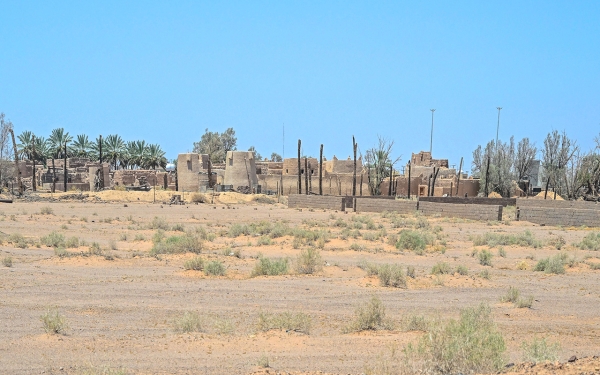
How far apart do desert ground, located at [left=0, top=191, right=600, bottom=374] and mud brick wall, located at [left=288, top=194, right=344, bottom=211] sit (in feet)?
57.4

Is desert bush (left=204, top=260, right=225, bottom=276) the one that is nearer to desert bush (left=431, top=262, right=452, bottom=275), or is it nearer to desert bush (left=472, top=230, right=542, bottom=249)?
desert bush (left=431, top=262, right=452, bottom=275)

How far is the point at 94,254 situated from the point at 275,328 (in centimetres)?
1053

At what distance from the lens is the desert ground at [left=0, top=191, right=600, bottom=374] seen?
8.67 metres

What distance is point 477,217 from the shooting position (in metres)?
36.8

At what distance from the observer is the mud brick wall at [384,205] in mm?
40312

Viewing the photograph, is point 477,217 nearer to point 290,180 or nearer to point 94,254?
point 94,254

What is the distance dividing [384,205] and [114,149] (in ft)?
190

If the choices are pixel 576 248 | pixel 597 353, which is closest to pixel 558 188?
pixel 576 248

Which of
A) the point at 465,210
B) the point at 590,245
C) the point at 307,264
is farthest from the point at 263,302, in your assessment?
the point at 465,210

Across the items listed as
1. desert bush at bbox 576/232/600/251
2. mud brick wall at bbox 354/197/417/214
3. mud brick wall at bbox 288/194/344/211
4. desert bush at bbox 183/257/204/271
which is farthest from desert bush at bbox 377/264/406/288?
mud brick wall at bbox 288/194/344/211

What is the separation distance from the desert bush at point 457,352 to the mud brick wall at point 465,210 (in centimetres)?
2896

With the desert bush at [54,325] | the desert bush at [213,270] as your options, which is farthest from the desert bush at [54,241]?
the desert bush at [54,325]

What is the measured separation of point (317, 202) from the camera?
4653cm

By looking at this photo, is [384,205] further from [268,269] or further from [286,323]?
[286,323]
